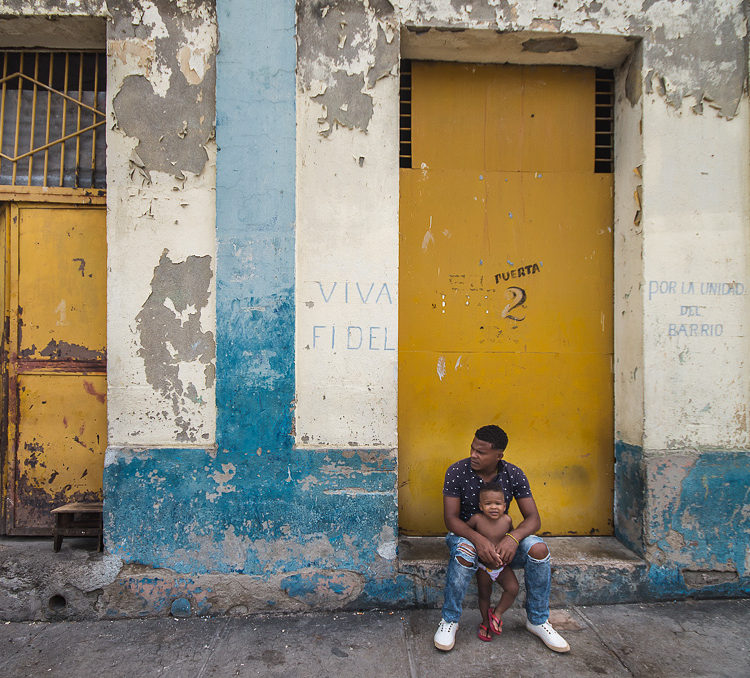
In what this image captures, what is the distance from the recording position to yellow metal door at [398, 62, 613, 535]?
3.77m

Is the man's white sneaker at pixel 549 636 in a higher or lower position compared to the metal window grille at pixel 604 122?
lower

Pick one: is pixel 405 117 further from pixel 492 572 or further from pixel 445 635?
pixel 445 635

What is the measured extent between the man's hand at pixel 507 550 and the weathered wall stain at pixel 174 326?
1.99 meters

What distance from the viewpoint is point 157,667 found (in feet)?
9.03

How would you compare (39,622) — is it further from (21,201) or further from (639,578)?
(639,578)

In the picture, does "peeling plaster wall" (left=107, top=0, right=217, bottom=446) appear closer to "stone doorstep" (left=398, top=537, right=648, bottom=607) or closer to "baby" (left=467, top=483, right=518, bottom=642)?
"stone doorstep" (left=398, top=537, right=648, bottom=607)

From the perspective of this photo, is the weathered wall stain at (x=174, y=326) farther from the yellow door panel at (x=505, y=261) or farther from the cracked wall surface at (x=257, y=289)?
the yellow door panel at (x=505, y=261)

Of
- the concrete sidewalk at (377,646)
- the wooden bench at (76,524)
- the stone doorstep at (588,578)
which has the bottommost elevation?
the concrete sidewalk at (377,646)

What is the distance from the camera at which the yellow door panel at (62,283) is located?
12.0 feet

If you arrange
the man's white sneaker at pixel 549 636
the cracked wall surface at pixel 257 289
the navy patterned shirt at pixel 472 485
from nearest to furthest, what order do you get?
the man's white sneaker at pixel 549 636
the navy patterned shirt at pixel 472 485
the cracked wall surface at pixel 257 289

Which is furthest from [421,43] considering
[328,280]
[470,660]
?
[470,660]

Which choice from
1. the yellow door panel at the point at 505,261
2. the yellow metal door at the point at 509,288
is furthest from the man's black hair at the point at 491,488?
the yellow door panel at the point at 505,261

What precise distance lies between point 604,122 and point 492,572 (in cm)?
321

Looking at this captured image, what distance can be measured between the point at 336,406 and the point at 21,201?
2.57 metres
